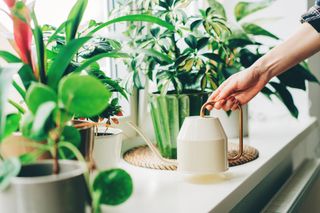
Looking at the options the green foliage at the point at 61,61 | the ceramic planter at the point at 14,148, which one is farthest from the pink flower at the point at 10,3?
the ceramic planter at the point at 14,148

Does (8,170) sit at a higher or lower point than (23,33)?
lower

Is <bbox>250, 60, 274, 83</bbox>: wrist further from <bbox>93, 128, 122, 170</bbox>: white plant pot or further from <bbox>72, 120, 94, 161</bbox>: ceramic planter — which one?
<bbox>72, 120, 94, 161</bbox>: ceramic planter

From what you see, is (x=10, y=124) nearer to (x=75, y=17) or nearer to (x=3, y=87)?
(x=3, y=87)

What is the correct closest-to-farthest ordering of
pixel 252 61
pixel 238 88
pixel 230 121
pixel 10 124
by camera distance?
pixel 10 124, pixel 238 88, pixel 252 61, pixel 230 121

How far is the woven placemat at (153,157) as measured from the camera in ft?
3.57

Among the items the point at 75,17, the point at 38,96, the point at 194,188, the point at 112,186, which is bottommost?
the point at 194,188

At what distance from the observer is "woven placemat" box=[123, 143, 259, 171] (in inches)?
42.8

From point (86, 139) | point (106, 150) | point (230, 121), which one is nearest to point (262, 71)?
point (230, 121)

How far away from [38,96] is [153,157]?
2.29 ft

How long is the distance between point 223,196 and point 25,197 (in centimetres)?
42

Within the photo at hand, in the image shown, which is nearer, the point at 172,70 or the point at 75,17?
the point at 75,17

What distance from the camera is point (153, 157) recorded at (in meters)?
1.18

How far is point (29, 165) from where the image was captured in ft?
1.90

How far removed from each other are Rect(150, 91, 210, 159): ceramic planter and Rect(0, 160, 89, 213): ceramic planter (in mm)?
563
